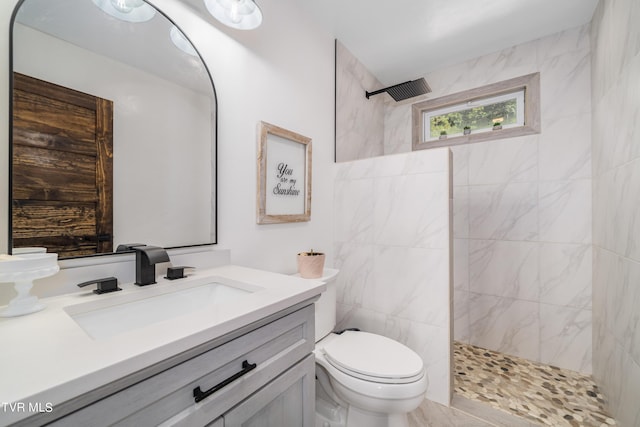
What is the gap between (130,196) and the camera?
952 mm

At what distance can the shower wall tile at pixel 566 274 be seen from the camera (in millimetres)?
1879

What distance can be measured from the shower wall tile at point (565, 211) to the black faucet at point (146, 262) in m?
2.50

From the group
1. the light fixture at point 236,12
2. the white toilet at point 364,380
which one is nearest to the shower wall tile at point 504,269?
the white toilet at point 364,380

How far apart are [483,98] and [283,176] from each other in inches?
78.2

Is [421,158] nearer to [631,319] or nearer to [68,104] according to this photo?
[631,319]

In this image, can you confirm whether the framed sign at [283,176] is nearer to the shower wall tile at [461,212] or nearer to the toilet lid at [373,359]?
the toilet lid at [373,359]

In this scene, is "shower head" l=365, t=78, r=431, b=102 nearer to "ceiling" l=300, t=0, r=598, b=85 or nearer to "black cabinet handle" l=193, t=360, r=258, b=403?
"ceiling" l=300, t=0, r=598, b=85

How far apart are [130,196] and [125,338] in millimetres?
607

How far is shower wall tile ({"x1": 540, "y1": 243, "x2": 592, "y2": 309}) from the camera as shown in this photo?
188 cm

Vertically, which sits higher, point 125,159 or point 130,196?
point 125,159

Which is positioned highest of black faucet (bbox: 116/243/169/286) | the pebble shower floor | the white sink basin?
black faucet (bbox: 116/243/169/286)

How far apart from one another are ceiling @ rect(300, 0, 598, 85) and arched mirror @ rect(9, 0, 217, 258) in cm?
116

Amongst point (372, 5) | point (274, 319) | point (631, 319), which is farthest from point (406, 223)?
point (372, 5)

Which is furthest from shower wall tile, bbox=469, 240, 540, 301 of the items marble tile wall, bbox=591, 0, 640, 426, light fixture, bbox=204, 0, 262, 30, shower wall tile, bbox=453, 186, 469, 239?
light fixture, bbox=204, 0, 262, 30
